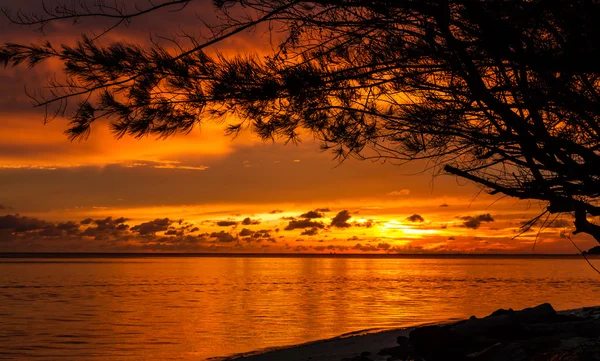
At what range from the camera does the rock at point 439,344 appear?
6336mm

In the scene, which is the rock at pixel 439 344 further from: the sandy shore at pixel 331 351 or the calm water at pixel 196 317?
the calm water at pixel 196 317

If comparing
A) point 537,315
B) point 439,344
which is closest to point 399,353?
point 439,344

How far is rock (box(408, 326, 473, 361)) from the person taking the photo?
20.8 feet

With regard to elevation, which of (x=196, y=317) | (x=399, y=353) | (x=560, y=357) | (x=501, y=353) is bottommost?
(x=196, y=317)

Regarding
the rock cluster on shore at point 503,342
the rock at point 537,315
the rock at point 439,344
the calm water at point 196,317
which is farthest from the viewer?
the calm water at point 196,317

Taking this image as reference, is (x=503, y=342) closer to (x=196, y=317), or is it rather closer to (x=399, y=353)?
(x=399, y=353)

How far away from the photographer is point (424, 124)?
5223mm

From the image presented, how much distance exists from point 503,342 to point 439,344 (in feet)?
2.34

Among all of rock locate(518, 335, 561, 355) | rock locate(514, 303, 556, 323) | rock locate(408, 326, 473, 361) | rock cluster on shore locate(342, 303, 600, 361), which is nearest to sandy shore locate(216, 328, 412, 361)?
rock cluster on shore locate(342, 303, 600, 361)

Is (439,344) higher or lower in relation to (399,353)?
higher

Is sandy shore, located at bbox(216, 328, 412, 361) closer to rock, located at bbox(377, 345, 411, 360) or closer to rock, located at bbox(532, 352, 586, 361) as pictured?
rock, located at bbox(377, 345, 411, 360)

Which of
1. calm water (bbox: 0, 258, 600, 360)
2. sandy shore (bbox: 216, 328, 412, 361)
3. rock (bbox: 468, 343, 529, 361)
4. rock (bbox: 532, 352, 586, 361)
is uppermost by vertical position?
rock (bbox: 532, 352, 586, 361)

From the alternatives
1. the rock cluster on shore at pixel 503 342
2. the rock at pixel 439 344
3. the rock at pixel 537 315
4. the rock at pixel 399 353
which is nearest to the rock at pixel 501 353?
the rock cluster on shore at pixel 503 342

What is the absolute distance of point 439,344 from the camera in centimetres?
644
